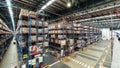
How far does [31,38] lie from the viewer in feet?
15.3

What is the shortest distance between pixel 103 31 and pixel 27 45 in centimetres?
2461

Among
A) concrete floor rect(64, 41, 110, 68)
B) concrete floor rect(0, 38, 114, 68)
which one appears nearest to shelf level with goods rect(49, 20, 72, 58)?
concrete floor rect(0, 38, 114, 68)

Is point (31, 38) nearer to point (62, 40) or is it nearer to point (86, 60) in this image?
point (62, 40)

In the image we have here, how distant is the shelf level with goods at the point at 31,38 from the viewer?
452 cm

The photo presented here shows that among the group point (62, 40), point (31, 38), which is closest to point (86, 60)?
point (62, 40)

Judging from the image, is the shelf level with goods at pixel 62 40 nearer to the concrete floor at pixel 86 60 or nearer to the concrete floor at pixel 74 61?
the concrete floor at pixel 74 61

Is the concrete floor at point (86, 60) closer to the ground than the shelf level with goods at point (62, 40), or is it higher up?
closer to the ground

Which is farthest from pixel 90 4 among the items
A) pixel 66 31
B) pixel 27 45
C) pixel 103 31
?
pixel 103 31

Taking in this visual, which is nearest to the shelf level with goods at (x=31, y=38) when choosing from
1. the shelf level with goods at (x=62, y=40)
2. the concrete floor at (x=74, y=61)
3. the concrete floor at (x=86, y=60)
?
the concrete floor at (x=74, y=61)

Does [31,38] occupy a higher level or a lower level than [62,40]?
higher

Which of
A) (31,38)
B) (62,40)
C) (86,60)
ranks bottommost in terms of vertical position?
(86,60)

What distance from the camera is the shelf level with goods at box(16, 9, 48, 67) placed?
4.52 metres

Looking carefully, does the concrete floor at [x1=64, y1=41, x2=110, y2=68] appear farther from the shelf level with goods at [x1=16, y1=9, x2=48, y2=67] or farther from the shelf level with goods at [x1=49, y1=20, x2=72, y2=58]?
the shelf level with goods at [x1=16, y1=9, x2=48, y2=67]

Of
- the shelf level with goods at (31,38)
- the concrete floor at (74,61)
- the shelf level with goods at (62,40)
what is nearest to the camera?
the shelf level with goods at (31,38)
